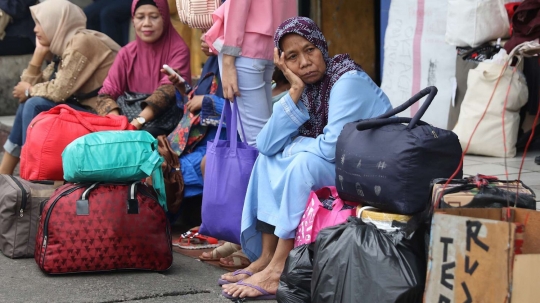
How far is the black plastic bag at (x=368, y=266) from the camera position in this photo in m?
2.90

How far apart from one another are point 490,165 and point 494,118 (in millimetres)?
401

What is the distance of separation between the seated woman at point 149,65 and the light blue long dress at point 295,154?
5.09 feet

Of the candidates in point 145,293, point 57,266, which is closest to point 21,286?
point 57,266

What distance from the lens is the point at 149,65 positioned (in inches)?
225

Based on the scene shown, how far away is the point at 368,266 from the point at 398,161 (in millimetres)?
410

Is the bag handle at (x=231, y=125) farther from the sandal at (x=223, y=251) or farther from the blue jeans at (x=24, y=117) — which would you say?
the blue jeans at (x=24, y=117)

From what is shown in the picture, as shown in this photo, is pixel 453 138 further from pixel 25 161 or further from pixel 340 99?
pixel 25 161

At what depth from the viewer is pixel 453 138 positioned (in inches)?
125

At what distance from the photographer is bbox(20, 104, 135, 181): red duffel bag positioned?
4.77 m

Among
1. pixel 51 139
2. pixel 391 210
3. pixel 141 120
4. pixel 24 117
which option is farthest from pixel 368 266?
A: pixel 24 117

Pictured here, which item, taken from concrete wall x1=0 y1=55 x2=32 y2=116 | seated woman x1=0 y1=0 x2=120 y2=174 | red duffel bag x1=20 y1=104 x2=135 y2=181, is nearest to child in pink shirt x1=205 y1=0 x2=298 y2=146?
red duffel bag x1=20 y1=104 x2=135 y2=181

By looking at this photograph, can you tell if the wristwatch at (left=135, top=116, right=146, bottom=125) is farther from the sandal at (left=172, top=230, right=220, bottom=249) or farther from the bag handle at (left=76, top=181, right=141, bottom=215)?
the bag handle at (left=76, top=181, right=141, bottom=215)

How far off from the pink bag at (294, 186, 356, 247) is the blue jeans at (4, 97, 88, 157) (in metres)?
2.95

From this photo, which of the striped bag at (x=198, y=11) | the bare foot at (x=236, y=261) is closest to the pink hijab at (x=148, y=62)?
the striped bag at (x=198, y=11)
